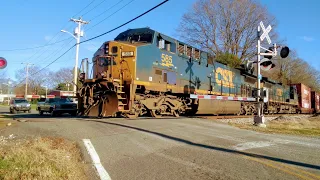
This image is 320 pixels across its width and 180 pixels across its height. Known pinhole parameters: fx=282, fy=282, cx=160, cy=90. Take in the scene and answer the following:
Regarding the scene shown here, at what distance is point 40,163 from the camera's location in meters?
4.78

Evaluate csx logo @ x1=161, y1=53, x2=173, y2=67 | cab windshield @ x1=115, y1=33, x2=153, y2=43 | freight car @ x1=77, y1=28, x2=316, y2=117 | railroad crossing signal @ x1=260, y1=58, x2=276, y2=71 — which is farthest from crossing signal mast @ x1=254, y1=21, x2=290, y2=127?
cab windshield @ x1=115, y1=33, x2=153, y2=43

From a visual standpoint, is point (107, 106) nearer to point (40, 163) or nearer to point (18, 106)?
point (40, 163)

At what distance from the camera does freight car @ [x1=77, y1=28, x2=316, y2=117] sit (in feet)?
39.5

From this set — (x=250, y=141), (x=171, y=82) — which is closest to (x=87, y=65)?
(x=171, y=82)

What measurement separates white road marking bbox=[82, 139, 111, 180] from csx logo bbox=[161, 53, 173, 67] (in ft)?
22.9

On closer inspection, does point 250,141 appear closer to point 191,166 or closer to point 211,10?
point 191,166

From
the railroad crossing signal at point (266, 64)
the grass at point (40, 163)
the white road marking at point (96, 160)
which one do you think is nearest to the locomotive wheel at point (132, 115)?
the white road marking at point (96, 160)

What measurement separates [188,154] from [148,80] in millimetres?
6952

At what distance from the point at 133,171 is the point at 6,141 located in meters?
4.17

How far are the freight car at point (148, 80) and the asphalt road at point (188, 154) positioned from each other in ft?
9.25

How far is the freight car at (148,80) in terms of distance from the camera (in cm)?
1205

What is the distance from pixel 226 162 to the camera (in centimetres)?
557

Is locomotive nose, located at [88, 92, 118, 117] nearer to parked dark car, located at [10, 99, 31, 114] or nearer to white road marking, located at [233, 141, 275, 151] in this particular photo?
white road marking, located at [233, 141, 275, 151]

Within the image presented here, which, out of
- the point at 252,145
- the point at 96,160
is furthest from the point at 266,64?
the point at 96,160
